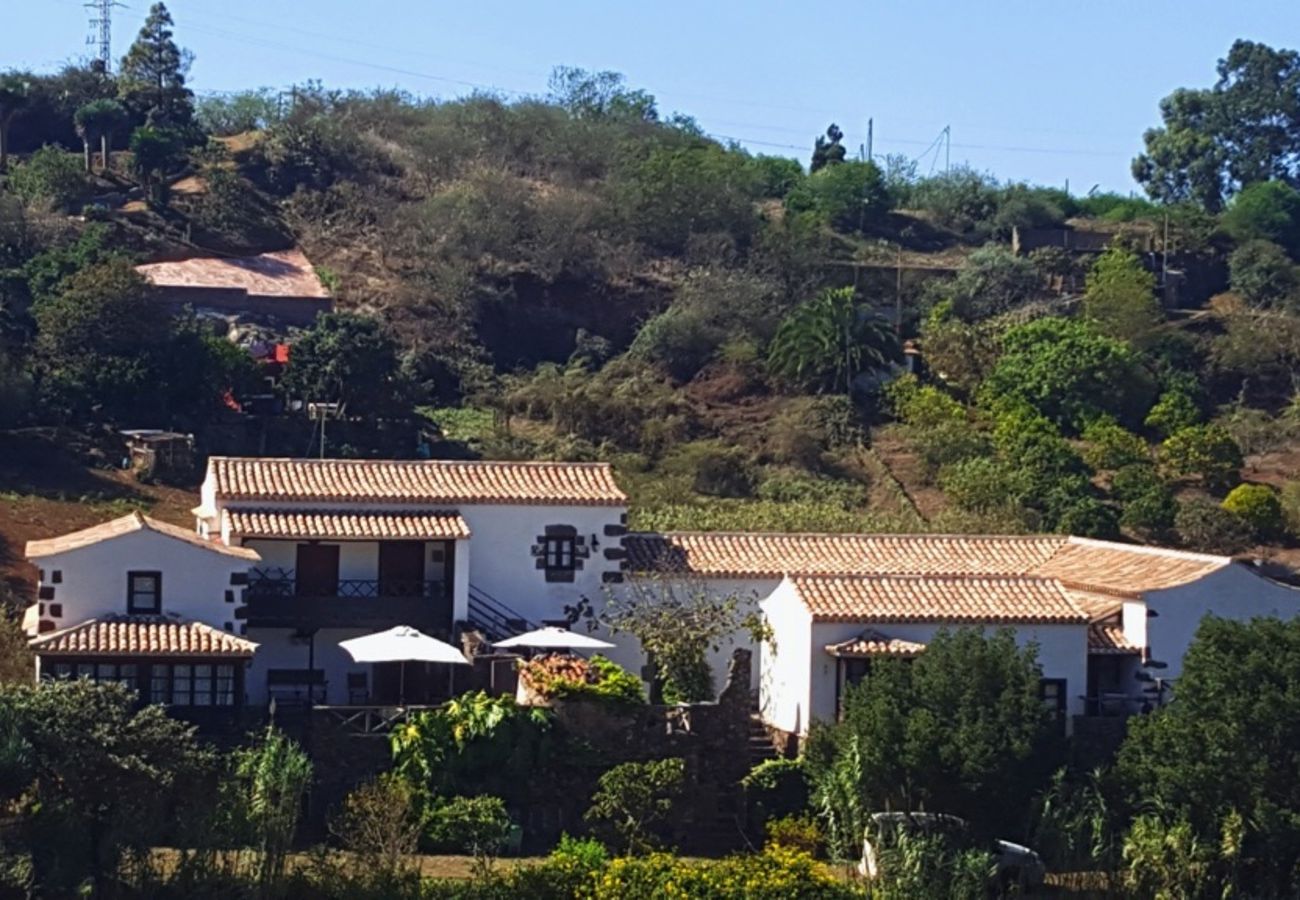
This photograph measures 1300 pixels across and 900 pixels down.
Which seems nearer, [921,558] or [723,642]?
[723,642]

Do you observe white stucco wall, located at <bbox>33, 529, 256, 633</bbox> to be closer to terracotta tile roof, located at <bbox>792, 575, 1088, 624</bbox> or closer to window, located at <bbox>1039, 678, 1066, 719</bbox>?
A: terracotta tile roof, located at <bbox>792, 575, 1088, 624</bbox>

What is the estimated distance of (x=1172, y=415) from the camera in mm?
68438

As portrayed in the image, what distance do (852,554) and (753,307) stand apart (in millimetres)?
30254

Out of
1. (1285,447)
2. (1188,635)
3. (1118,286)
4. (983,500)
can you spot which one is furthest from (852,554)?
(1118,286)

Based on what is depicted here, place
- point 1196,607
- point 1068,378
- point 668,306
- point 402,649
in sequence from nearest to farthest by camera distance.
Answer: point 402,649 → point 1196,607 → point 1068,378 → point 668,306

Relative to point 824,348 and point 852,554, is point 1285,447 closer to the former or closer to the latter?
point 824,348

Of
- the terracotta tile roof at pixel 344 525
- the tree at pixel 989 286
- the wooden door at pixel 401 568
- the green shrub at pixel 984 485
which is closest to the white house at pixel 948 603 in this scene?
the terracotta tile roof at pixel 344 525

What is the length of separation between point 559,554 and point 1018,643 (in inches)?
339

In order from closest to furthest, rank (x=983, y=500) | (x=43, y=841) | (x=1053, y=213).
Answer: (x=43, y=841), (x=983, y=500), (x=1053, y=213)

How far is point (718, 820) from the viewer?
121 feet

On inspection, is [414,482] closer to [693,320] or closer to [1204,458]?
[1204,458]

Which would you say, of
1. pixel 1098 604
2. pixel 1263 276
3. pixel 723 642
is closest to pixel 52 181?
pixel 723 642

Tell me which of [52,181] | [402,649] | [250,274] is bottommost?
[402,649]

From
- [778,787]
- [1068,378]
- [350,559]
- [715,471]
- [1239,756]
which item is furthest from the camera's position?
[1068,378]
